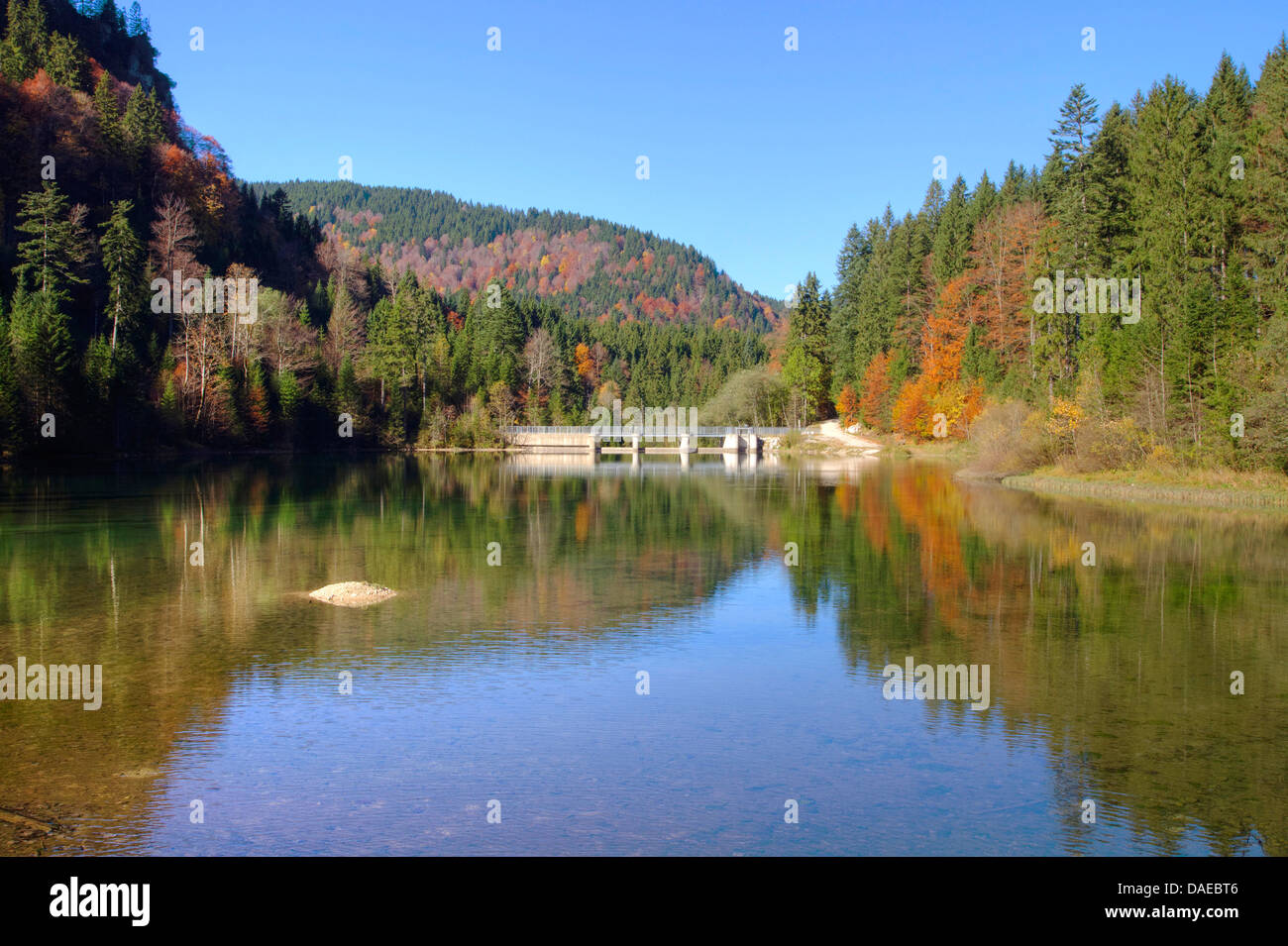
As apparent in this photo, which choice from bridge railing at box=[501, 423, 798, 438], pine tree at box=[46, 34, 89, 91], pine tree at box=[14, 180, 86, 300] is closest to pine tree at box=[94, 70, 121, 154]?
pine tree at box=[46, 34, 89, 91]

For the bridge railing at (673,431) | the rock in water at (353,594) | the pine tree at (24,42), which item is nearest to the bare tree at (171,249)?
the pine tree at (24,42)

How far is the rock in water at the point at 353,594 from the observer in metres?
18.5

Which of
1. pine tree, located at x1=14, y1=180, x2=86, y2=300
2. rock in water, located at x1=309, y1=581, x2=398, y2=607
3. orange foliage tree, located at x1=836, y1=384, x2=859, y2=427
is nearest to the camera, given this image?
rock in water, located at x1=309, y1=581, x2=398, y2=607

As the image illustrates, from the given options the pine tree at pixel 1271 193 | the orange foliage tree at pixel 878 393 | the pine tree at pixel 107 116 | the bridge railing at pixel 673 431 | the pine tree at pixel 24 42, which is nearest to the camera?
the pine tree at pixel 1271 193

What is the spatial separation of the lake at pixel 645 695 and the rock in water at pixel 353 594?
1.16ft

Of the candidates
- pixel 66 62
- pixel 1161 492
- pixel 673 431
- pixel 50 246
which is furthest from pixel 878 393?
pixel 66 62

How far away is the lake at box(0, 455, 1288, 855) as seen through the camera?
875cm

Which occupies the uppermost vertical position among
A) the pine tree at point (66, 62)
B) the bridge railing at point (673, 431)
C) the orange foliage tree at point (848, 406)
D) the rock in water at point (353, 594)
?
the pine tree at point (66, 62)

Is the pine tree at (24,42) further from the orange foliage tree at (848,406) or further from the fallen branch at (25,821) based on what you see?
the fallen branch at (25,821)

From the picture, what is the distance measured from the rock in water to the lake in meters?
0.35

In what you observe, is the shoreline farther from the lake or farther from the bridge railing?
the bridge railing

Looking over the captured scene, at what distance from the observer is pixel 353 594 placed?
18.8m

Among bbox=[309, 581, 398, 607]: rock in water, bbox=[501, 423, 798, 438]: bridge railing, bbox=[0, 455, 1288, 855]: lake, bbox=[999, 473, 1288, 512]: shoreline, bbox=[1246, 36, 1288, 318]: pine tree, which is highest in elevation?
bbox=[1246, 36, 1288, 318]: pine tree

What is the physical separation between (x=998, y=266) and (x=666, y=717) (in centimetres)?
7086
